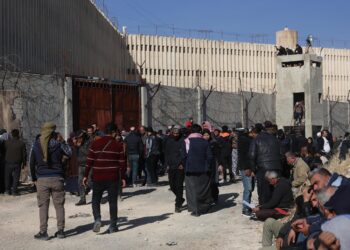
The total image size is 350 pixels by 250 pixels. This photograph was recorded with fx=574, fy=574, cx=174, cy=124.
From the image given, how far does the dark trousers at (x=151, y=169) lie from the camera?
576 inches

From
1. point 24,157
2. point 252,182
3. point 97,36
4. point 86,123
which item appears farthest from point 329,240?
point 97,36

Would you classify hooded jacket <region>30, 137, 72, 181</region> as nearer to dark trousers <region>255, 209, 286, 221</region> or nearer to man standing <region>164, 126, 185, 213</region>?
man standing <region>164, 126, 185, 213</region>

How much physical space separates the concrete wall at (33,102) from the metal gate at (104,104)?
48cm

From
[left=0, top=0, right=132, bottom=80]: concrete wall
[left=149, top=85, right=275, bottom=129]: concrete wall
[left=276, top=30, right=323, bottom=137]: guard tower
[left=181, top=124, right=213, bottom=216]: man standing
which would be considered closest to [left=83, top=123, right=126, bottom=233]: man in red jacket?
[left=181, top=124, right=213, bottom=216]: man standing

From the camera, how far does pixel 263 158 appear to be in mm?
9094

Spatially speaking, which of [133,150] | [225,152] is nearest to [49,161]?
[133,150]

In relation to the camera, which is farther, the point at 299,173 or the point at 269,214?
the point at 299,173

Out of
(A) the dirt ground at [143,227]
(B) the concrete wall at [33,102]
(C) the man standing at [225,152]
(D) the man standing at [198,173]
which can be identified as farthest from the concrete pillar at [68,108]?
(D) the man standing at [198,173]

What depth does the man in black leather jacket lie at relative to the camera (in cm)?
900

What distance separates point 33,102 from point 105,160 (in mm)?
6809

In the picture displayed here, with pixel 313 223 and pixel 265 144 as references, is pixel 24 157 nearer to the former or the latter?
pixel 265 144

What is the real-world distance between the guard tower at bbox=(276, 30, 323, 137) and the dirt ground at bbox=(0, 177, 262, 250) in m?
12.7

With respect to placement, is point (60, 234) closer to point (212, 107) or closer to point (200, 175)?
point (200, 175)

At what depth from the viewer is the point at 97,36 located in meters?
26.6
